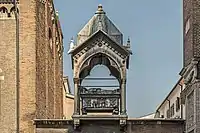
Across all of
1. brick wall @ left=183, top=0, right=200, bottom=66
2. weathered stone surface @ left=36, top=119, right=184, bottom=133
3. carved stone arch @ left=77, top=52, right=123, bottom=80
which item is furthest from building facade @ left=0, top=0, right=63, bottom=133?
brick wall @ left=183, top=0, right=200, bottom=66

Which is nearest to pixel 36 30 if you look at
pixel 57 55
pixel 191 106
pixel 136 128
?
pixel 136 128

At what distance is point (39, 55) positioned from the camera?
23516 mm

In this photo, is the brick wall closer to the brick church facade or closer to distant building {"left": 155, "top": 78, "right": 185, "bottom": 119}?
the brick church facade

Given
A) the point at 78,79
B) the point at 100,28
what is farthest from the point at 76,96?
the point at 100,28

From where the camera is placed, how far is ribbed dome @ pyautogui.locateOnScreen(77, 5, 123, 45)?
21688mm

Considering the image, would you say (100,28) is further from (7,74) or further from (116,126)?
(7,74)

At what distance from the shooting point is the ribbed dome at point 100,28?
21.7 metres

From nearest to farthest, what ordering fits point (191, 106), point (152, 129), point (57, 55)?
point (191, 106)
point (152, 129)
point (57, 55)

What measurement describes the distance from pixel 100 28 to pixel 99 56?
3.63 ft

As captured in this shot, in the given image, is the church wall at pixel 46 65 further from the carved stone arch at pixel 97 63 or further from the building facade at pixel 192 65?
the building facade at pixel 192 65

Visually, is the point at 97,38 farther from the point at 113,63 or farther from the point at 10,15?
the point at 10,15

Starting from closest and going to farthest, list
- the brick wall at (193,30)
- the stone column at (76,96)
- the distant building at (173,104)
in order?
the brick wall at (193,30) → the stone column at (76,96) → the distant building at (173,104)

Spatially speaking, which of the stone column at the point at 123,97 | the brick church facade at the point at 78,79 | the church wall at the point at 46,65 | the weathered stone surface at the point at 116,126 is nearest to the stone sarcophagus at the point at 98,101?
the brick church facade at the point at 78,79

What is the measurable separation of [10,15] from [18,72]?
226 centimetres
